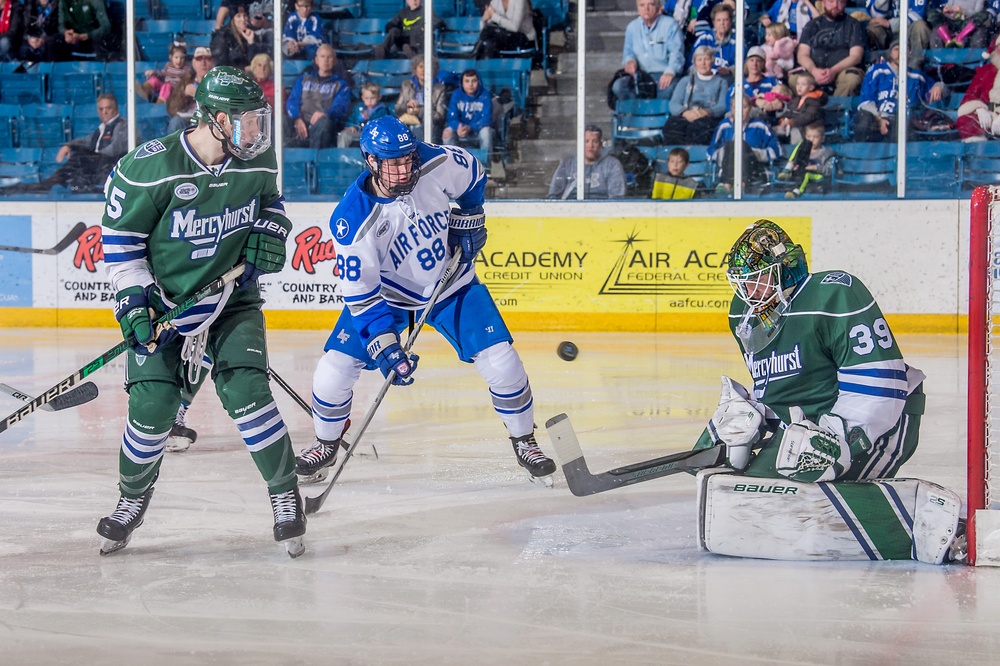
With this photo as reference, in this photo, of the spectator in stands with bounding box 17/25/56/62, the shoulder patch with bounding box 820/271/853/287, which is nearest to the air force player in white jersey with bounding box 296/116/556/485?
the shoulder patch with bounding box 820/271/853/287

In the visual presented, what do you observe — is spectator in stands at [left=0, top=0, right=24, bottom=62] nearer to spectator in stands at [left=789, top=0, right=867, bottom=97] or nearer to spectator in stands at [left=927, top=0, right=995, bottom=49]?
spectator in stands at [left=789, top=0, right=867, bottom=97]

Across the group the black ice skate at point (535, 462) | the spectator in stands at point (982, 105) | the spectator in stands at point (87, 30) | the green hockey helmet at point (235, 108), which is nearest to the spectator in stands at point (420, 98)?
the spectator in stands at point (87, 30)

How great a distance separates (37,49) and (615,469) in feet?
26.2

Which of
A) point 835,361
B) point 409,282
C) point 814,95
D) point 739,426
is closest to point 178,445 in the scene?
point 409,282

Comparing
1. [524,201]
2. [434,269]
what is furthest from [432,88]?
[434,269]

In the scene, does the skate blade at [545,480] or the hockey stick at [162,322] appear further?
the skate blade at [545,480]

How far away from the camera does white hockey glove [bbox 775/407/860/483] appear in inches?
101

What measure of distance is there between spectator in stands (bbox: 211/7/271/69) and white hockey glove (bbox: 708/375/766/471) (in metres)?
6.87

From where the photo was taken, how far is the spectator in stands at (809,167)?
7.99 m

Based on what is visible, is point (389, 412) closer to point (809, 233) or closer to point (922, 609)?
point (922, 609)

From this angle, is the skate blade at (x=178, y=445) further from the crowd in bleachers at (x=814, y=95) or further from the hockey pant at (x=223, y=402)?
the crowd in bleachers at (x=814, y=95)

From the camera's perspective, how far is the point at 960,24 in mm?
8156

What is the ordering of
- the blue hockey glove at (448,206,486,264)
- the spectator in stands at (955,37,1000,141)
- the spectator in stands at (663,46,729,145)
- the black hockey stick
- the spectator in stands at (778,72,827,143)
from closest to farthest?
the black hockey stick, the blue hockey glove at (448,206,486,264), the spectator in stands at (955,37,1000,141), the spectator in stands at (778,72,827,143), the spectator in stands at (663,46,729,145)

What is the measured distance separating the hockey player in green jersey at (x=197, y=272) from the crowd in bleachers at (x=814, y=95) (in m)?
5.68
